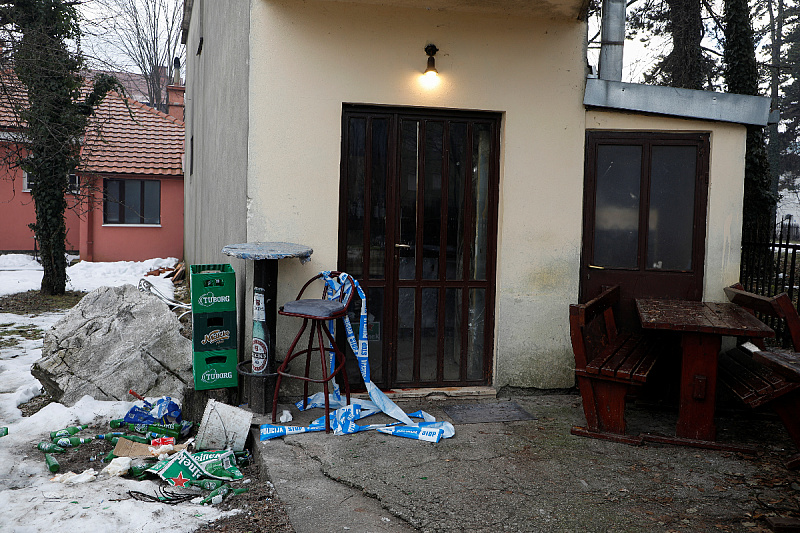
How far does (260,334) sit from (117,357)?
6.12 ft

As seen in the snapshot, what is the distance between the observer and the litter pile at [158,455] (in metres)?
4.00

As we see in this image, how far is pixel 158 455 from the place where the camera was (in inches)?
179

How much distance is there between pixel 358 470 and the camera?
4.03 m

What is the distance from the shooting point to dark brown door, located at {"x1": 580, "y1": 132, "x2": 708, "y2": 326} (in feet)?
18.9

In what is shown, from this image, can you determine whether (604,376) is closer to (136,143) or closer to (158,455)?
(158,455)

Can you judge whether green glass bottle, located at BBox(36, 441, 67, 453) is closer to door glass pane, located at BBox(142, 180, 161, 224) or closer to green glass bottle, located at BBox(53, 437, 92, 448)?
green glass bottle, located at BBox(53, 437, 92, 448)

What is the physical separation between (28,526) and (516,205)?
4233 mm

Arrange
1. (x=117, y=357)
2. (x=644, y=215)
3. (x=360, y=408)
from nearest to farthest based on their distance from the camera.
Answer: (x=360, y=408) < (x=644, y=215) < (x=117, y=357)

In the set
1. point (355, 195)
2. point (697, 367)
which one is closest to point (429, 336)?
point (355, 195)

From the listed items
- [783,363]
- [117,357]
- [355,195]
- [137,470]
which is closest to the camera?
[783,363]

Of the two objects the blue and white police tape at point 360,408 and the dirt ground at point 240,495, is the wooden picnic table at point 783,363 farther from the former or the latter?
the dirt ground at point 240,495

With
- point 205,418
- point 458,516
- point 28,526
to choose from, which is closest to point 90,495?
point 28,526

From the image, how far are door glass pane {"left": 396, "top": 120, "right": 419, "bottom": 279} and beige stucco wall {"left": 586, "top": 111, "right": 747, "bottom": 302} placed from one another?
1807 mm

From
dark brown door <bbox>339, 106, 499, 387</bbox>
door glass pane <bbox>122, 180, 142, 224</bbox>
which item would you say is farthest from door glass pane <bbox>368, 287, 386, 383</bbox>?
door glass pane <bbox>122, 180, 142, 224</bbox>
